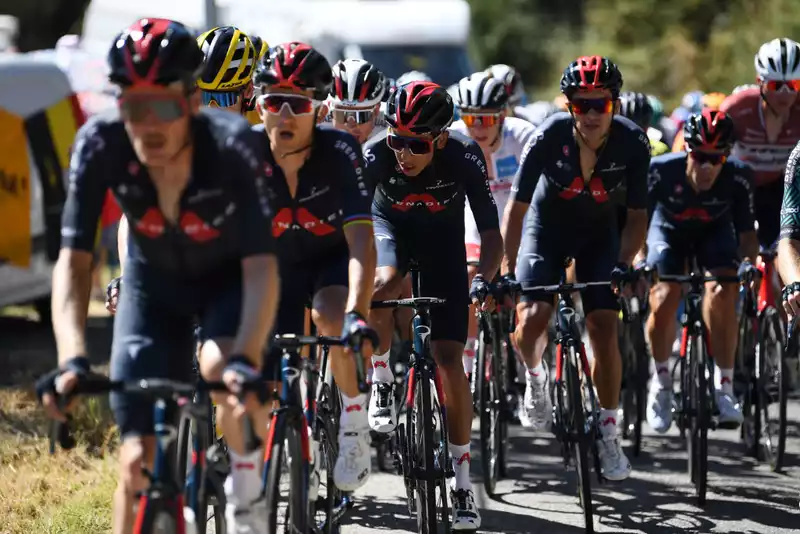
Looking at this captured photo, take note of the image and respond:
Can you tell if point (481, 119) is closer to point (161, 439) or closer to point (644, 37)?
point (161, 439)

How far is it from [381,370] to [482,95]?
2326mm

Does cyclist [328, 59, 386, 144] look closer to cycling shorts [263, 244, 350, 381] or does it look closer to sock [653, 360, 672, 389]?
cycling shorts [263, 244, 350, 381]

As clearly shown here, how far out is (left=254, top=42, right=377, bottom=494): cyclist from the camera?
19.2ft

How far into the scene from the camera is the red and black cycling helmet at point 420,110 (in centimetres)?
687

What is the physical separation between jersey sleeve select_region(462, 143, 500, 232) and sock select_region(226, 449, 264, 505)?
2.62 m

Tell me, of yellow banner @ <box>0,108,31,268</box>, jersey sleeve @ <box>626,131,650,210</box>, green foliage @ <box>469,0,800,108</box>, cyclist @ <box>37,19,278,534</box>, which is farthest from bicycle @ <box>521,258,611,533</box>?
green foliage @ <box>469,0,800,108</box>

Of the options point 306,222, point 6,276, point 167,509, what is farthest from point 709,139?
point 6,276

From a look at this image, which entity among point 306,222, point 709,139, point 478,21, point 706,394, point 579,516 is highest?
point 478,21

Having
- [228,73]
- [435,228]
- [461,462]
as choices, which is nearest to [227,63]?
[228,73]

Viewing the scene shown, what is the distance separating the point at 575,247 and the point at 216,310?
358cm

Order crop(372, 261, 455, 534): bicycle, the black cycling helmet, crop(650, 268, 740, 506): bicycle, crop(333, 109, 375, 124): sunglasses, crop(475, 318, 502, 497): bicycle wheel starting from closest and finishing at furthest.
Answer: crop(372, 261, 455, 534): bicycle < crop(650, 268, 740, 506): bicycle < crop(475, 318, 502, 497): bicycle wheel < crop(333, 109, 375, 124): sunglasses < the black cycling helmet

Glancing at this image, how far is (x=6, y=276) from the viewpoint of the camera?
1223cm

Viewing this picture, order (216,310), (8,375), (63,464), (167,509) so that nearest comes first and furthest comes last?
(167,509), (216,310), (63,464), (8,375)

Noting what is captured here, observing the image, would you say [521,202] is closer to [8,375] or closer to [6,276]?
[8,375]
